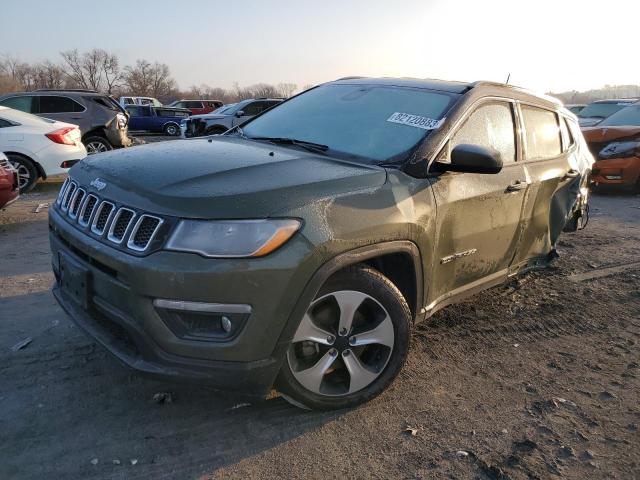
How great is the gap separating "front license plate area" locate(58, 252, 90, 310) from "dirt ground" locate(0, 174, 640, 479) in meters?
0.49

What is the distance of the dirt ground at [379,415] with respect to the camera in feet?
8.03

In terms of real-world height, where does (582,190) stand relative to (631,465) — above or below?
above

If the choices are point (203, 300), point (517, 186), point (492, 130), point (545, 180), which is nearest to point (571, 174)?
point (545, 180)

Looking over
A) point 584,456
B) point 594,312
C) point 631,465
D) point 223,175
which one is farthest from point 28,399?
point 594,312

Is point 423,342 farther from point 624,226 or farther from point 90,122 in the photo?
point 90,122

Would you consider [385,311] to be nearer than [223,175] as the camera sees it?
No

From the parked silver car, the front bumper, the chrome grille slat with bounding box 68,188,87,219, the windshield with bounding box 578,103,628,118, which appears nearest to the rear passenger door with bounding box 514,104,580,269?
the front bumper

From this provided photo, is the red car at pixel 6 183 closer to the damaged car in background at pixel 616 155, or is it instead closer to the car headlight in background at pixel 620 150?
the damaged car in background at pixel 616 155

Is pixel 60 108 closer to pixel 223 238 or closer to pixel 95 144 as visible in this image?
pixel 95 144

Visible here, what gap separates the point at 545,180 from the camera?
398 centimetres

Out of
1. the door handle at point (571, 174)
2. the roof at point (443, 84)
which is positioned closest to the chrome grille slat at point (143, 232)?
the roof at point (443, 84)

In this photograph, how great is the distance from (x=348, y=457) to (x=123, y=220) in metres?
1.50

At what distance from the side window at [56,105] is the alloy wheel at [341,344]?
10.6 meters

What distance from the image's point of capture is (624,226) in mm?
7562
